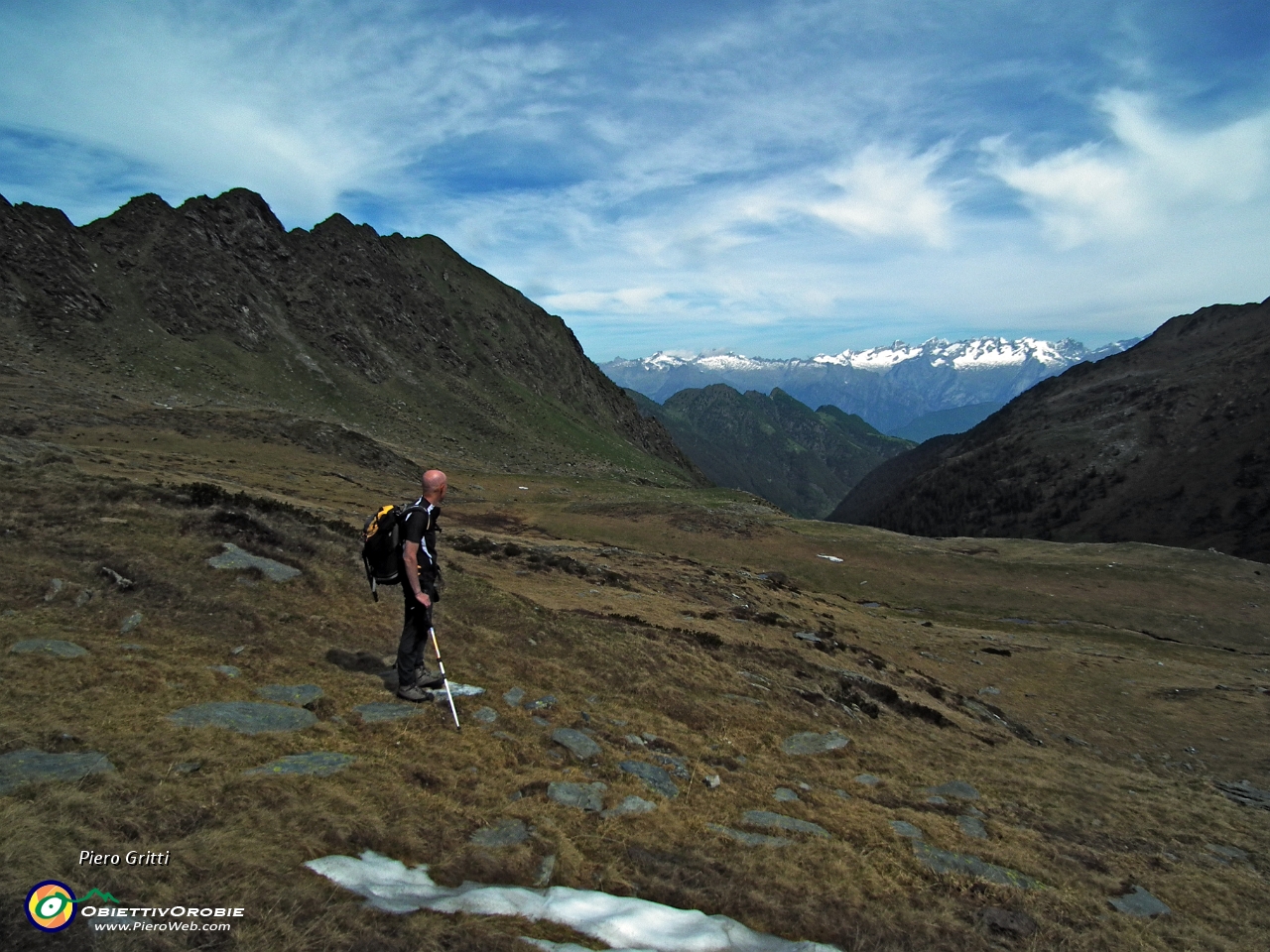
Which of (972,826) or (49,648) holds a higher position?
(49,648)

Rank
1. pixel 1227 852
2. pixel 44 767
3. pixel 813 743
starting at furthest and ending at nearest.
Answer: pixel 813 743
pixel 1227 852
pixel 44 767

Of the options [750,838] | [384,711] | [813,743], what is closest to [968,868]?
[750,838]

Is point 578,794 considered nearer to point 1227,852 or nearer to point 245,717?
point 245,717

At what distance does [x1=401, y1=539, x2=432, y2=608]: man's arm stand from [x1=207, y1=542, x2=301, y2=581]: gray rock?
6.50m

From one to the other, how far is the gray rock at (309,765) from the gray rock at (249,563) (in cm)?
798

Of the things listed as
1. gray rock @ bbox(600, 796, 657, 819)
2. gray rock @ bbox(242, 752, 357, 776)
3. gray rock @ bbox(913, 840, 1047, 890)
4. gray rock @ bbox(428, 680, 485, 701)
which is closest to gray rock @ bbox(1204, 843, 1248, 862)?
gray rock @ bbox(913, 840, 1047, 890)

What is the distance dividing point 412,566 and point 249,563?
24.2 ft

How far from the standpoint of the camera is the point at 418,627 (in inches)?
466

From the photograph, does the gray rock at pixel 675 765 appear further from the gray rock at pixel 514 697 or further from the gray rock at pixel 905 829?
the gray rock at pixel 905 829

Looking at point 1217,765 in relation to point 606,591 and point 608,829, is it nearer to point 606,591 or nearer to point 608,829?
point 606,591

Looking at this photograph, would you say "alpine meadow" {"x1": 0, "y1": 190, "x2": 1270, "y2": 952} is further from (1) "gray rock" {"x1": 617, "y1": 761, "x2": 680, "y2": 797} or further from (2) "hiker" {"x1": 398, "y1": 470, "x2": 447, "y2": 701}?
(2) "hiker" {"x1": 398, "y1": 470, "x2": 447, "y2": 701}

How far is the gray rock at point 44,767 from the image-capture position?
6.70 meters

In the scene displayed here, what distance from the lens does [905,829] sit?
11.2 m

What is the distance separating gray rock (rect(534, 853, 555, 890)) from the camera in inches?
285
